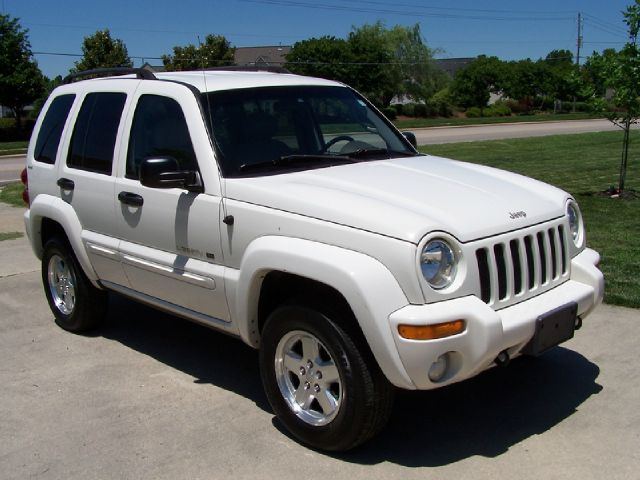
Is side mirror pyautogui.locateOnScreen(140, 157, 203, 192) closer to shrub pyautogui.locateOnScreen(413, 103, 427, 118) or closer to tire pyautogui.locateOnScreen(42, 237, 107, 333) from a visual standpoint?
tire pyautogui.locateOnScreen(42, 237, 107, 333)

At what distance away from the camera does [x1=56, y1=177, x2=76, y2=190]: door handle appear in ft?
18.5

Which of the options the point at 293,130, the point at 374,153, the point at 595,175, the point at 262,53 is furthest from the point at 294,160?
the point at 262,53

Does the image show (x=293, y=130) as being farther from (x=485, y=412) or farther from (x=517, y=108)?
(x=517, y=108)

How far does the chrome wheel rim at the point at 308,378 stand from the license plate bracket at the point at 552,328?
3.30 ft

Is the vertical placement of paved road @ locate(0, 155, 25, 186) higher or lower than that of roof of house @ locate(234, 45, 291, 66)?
lower

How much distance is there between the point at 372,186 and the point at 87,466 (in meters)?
2.10

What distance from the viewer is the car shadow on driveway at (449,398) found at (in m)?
4.06

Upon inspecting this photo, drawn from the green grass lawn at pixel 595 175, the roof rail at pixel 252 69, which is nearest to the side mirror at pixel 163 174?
the roof rail at pixel 252 69

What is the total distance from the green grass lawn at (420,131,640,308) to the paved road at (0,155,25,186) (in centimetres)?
1153

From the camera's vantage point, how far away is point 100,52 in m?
39.1

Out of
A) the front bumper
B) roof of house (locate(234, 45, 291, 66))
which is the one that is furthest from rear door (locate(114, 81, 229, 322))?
roof of house (locate(234, 45, 291, 66))

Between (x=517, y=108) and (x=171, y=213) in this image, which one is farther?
(x=517, y=108)

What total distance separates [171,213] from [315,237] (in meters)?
1.21

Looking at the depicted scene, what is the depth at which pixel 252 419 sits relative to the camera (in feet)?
14.6
